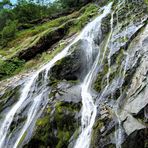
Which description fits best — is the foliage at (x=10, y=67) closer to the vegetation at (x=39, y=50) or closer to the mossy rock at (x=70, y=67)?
the vegetation at (x=39, y=50)

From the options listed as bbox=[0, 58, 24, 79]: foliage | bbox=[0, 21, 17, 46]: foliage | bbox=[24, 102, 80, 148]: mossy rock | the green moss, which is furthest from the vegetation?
bbox=[24, 102, 80, 148]: mossy rock

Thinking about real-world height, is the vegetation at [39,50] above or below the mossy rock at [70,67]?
above

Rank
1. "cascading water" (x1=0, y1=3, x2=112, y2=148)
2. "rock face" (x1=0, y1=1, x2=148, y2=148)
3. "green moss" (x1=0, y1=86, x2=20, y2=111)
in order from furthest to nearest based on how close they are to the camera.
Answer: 1. "green moss" (x1=0, y1=86, x2=20, y2=111)
2. "cascading water" (x1=0, y1=3, x2=112, y2=148)
3. "rock face" (x1=0, y1=1, x2=148, y2=148)

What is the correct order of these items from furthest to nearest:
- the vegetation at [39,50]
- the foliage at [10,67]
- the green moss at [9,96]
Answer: the foliage at [10,67] < the vegetation at [39,50] < the green moss at [9,96]

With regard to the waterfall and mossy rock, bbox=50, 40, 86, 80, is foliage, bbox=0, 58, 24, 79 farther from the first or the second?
the waterfall

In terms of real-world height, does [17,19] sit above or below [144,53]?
above

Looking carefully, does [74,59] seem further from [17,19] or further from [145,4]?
[17,19]

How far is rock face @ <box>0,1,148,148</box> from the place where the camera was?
10539 millimetres

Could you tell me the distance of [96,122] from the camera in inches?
444

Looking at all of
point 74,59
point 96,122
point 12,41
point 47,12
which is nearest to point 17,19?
point 47,12

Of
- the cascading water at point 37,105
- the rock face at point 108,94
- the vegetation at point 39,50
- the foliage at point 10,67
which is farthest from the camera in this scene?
the foliage at point 10,67

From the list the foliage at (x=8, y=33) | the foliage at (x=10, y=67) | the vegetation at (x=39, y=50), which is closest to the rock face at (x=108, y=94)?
the vegetation at (x=39, y=50)

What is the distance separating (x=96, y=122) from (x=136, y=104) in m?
1.45

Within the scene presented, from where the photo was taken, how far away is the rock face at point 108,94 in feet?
34.6
